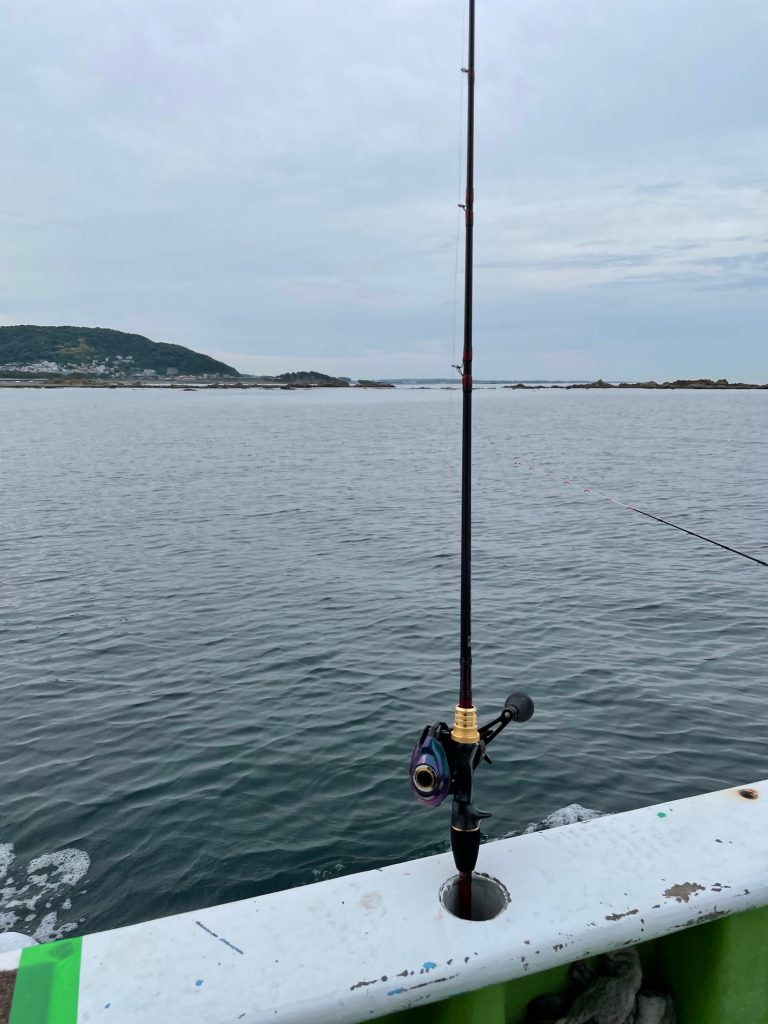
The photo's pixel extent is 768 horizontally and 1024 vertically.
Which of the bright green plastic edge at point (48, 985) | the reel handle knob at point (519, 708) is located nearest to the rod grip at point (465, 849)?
the reel handle knob at point (519, 708)

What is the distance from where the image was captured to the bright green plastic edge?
2.59 meters

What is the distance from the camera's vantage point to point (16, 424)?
78.0m

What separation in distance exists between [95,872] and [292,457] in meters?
37.4

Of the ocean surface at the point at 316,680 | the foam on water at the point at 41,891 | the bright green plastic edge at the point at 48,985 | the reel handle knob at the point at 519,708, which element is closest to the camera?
the bright green plastic edge at the point at 48,985

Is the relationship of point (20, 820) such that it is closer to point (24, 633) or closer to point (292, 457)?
point (24, 633)

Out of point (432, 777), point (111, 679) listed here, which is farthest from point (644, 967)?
point (111, 679)

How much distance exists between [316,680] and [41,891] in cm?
465

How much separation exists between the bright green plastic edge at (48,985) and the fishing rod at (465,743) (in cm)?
143

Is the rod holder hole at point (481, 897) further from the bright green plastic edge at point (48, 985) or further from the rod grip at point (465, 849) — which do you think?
the bright green plastic edge at point (48, 985)

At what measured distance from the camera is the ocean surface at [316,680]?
7.00 meters

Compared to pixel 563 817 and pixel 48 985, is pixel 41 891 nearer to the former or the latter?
pixel 48 985

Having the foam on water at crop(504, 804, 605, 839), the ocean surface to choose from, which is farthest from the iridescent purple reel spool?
the foam on water at crop(504, 804, 605, 839)

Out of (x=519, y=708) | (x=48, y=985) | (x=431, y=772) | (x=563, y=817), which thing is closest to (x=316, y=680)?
(x=563, y=817)

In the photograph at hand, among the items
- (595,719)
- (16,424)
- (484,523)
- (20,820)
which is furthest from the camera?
(16,424)
